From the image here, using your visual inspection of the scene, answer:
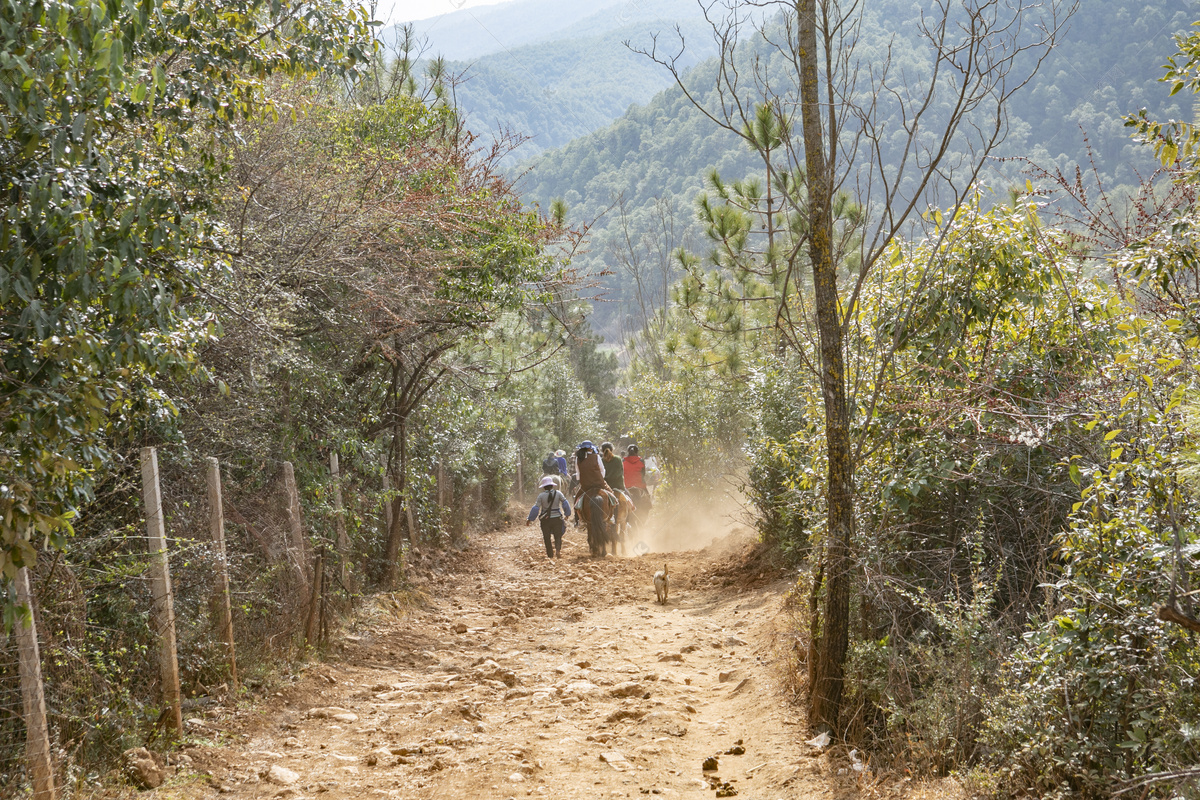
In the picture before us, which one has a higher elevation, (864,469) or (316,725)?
(864,469)

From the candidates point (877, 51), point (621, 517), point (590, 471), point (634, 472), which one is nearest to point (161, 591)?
point (590, 471)

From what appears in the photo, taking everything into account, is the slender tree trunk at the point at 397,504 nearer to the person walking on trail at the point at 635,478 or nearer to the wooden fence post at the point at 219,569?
the wooden fence post at the point at 219,569

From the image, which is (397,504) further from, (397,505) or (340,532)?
(340,532)

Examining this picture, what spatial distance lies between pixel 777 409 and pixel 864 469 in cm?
493

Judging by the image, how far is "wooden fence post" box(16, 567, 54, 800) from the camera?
12.9 ft

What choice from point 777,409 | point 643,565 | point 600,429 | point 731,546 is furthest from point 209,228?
point 600,429

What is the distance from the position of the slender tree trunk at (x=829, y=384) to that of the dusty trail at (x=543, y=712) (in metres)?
0.55

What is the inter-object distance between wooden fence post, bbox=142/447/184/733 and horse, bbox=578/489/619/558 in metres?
8.44

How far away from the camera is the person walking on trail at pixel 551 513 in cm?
1330

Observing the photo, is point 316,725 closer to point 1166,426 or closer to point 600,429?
point 1166,426

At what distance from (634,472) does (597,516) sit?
4283 mm

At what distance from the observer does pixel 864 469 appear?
5.69 metres

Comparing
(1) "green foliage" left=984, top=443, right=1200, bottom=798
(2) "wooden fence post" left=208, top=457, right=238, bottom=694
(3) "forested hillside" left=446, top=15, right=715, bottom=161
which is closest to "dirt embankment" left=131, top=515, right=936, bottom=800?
(2) "wooden fence post" left=208, top=457, right=238, bottom=694

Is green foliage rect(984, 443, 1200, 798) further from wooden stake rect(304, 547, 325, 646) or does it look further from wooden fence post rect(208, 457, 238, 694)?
wooden stake rect(304, 547, 325, 646)
